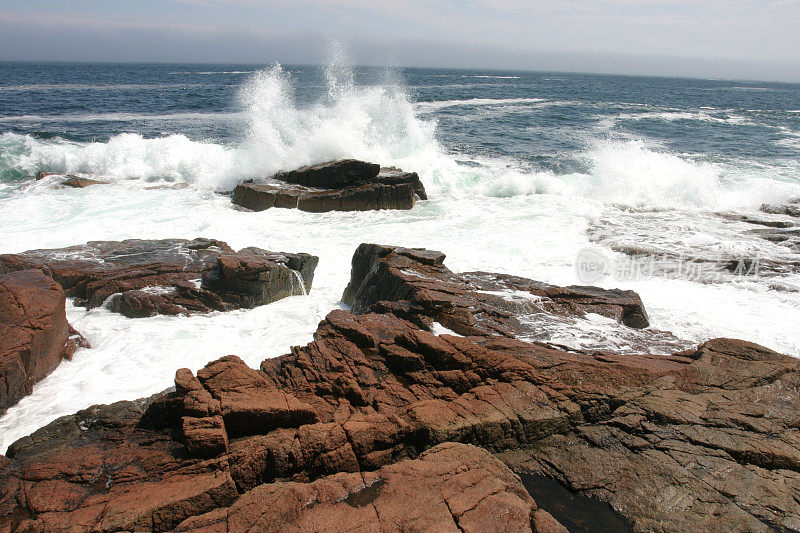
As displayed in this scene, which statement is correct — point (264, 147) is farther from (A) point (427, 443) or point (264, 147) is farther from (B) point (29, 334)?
(A) point (427, 443)

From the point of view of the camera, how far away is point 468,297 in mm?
6418

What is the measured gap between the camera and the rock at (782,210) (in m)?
13.2

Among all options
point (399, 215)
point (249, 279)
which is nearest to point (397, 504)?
point (249, 279)

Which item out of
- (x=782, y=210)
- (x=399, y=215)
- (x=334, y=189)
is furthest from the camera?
(x=334, y=189)

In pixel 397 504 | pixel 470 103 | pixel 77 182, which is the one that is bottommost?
pixel 397 504

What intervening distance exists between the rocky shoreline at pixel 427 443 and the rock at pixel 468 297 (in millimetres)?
329

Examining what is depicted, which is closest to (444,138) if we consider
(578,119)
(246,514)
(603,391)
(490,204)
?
(490,204)

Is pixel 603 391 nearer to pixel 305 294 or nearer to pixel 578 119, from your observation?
pixel 305 294

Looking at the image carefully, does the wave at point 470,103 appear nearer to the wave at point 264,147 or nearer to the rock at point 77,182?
the wave at point 264,147

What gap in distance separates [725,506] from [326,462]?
2863mm

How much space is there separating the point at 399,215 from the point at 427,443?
10152 mm

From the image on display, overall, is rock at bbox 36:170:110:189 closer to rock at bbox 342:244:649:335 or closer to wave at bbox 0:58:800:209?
wave at bbox 0:58:800:209

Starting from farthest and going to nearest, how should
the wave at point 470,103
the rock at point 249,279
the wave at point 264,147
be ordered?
the wave at point 470,103 → the wave at point 264,147 → the rock at point 249,279

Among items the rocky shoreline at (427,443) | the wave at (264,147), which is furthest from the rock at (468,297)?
the wave at (264,147)
